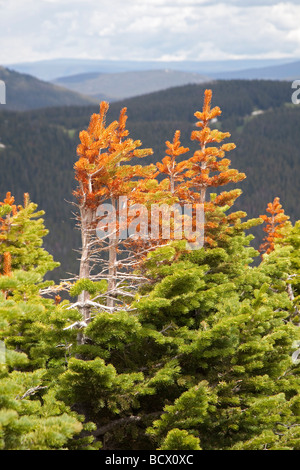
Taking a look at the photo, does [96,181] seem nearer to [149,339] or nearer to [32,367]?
[149,339]

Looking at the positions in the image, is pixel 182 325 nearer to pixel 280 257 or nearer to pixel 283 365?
pixel 283 365

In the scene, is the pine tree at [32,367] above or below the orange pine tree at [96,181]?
below

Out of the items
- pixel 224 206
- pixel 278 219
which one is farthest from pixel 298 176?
pixel 224 206

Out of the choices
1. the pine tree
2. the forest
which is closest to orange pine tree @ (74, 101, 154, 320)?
the forest

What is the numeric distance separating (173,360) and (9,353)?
3.37 metres

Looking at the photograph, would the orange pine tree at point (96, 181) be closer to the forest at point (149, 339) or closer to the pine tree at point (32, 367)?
the forest at point (149, 339)

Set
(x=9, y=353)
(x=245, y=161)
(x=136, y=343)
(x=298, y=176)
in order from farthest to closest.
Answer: (x=245, y=161), (x=298, y=176), (x=136, y=343), (x=9, y=353)

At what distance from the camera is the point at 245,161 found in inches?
7077

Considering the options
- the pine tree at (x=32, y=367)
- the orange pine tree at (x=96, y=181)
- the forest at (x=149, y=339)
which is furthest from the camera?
the orange pine tree at (x=96, y=181)

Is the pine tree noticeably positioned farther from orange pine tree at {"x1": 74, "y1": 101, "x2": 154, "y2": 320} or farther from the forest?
orange pine tree at {"x1": 74, "y1": 101, "x2": 154, "y2": 320}

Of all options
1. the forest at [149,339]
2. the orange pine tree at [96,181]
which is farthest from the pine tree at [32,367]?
the orange pine tree at [96,181]

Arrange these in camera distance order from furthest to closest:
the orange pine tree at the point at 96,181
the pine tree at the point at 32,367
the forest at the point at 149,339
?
the orange pine tree at the point at 96,181 < the forest at the point at 149,339 < the pine tree at the point at 32,367

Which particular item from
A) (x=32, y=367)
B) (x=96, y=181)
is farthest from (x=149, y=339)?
(x=96, y=181)

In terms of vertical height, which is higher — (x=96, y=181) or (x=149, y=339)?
(x=96, y=181)
